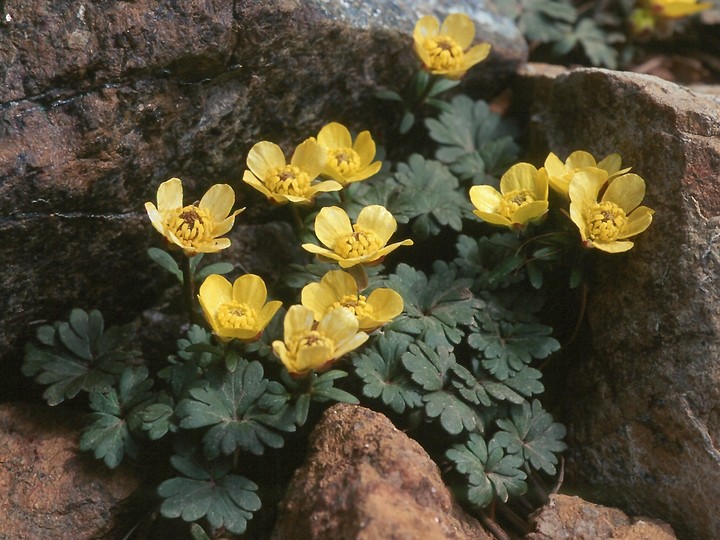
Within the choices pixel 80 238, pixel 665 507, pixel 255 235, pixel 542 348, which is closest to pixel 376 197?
pixel 255 235

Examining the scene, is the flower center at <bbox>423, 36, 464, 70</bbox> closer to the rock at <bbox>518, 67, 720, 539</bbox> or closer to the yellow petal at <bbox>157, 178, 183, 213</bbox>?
the rock at <bbox>518, 67, 720, 539</bbox>

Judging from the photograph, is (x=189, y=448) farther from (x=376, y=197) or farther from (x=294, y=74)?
(x=294, y=74)

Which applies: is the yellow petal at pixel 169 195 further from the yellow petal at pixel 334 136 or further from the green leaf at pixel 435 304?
the green leaf at pixel 435 304

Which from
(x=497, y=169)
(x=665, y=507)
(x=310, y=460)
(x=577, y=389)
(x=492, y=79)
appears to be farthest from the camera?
(x=492, y=79)

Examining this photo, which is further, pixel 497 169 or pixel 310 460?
pixel 497 169

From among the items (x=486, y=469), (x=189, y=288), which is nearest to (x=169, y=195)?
(x=189, y=288)

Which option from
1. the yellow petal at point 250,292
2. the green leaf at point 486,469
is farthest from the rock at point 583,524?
the yellow petal at point 250,292
